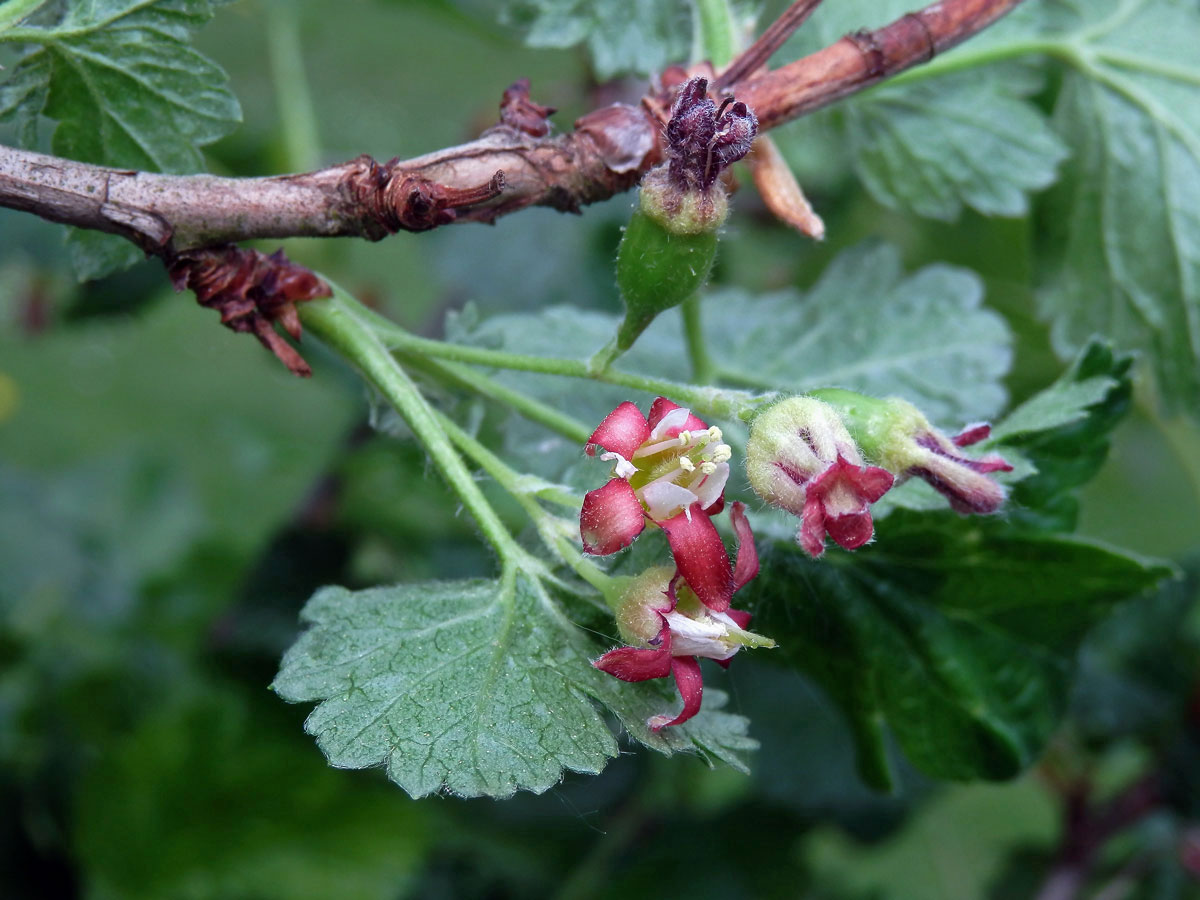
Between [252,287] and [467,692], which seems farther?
[252,287]

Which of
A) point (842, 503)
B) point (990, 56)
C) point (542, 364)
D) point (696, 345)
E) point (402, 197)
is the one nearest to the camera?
point (842, 503)

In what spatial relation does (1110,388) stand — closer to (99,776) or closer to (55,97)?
(55,97)

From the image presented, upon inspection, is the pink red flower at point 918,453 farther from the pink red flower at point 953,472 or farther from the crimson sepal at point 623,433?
the crimson sepal at point 623,433

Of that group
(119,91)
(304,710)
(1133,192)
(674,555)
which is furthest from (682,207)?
(304,710)

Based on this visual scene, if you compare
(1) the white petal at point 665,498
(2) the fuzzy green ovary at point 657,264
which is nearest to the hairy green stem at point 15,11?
(2) the fuzzy green ovary at point 657,264

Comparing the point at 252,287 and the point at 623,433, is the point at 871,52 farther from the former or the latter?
the point at 252,287

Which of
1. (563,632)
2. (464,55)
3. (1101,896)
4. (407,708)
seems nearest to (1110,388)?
(563,632)
